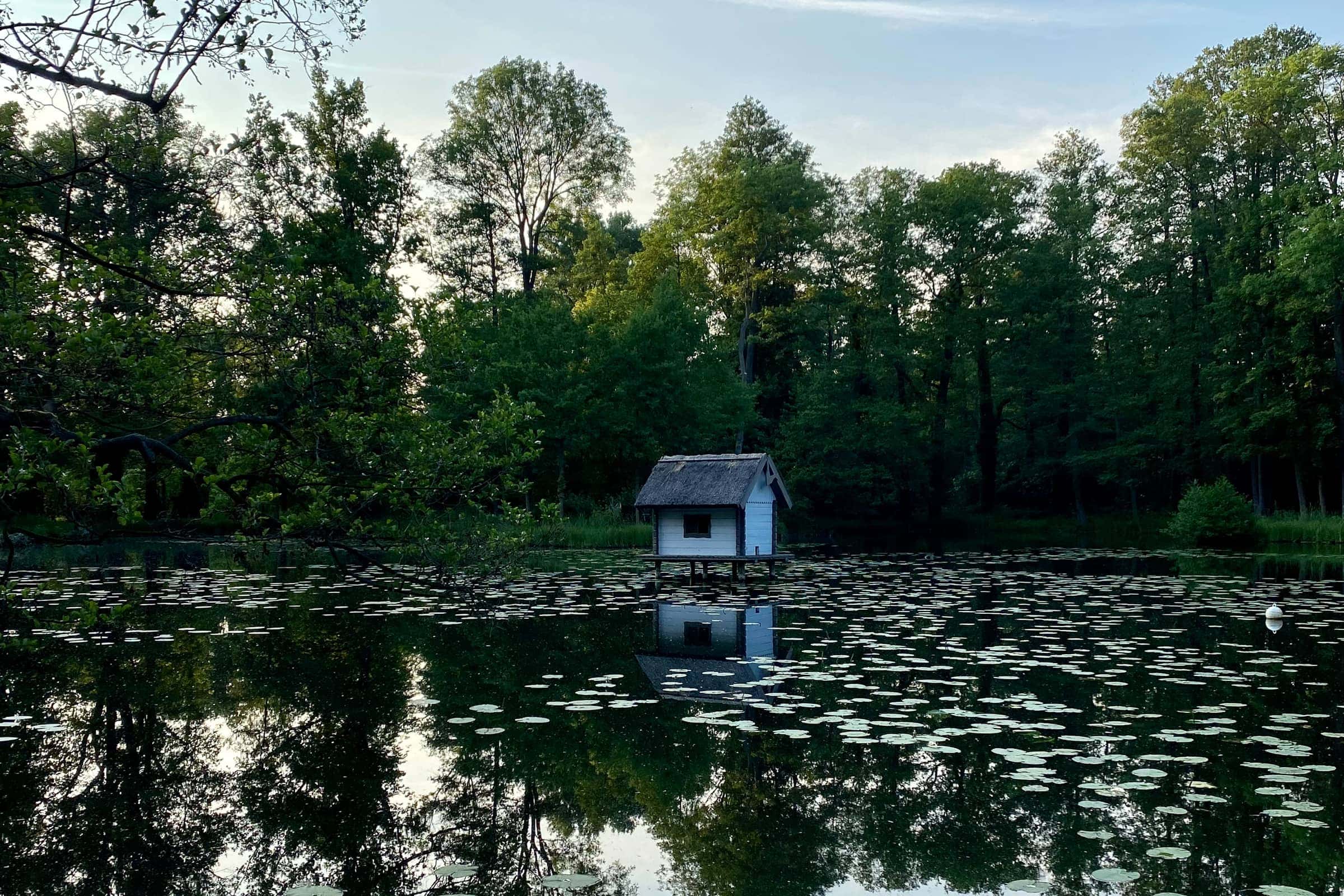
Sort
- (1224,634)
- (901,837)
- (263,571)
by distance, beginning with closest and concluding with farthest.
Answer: (901,837) < (1224,634) < (263,571)

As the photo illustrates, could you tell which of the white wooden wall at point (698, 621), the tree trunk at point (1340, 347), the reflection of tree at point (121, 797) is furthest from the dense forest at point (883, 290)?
the reflection of tree at point (121, 797)

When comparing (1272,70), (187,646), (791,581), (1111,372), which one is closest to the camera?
(187,646)

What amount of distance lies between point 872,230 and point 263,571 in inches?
1312

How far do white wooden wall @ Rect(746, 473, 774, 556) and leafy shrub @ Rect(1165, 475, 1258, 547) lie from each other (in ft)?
59.9

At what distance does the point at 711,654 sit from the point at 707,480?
1060 centimetres

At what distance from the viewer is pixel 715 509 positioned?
71.2ft

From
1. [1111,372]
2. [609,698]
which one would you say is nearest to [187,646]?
[609,698]

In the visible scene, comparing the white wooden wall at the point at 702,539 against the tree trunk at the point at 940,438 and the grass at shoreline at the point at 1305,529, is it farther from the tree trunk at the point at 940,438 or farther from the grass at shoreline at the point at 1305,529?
the tree trunk at the point at 940,438

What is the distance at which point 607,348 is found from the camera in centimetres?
3881

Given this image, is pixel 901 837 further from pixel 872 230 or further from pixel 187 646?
pixel 872 230

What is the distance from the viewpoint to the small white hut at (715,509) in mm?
21219

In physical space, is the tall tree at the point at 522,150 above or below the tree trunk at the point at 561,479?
above

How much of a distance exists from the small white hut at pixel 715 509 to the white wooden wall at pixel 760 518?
0.5 inches

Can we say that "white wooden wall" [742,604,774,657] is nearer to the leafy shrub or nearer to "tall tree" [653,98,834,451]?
the leafy shrub
